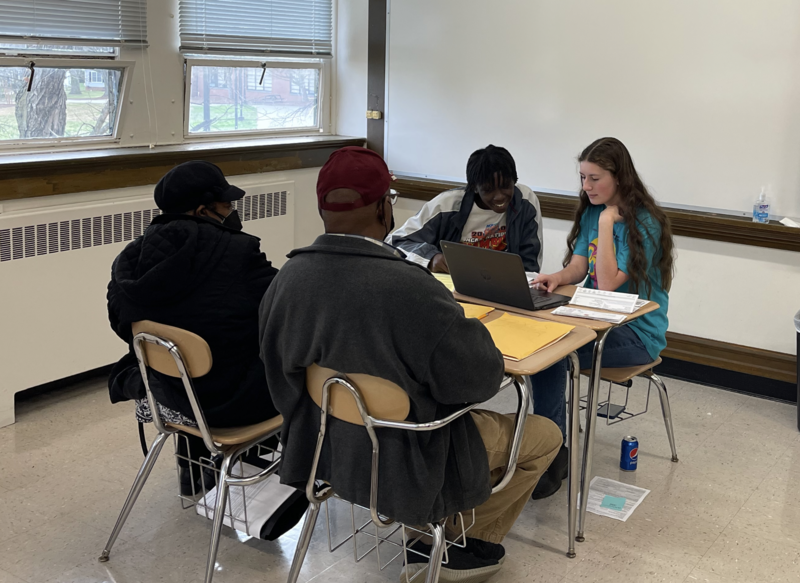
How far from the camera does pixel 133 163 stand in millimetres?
3629

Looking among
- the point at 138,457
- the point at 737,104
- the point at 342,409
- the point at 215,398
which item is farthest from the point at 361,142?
the point at 342,409

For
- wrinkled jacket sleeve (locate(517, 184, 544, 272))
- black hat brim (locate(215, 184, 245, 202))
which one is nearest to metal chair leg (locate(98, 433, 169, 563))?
black hat brim (locate(215, 184, 245, 202))

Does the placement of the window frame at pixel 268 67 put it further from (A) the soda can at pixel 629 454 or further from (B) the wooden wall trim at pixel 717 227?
(A) the soda can at pixel 629 454

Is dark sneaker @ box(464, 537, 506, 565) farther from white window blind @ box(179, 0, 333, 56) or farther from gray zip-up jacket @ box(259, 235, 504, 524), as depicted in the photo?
white window blind @ box(179, 0, 333, 56)

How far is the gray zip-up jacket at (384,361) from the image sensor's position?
1.67 meters

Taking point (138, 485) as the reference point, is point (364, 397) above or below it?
above

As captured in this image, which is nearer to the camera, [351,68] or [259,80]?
[259,80]

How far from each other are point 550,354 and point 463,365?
0.45 metres

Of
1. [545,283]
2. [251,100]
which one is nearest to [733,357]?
[545,283]

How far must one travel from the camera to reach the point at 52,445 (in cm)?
308

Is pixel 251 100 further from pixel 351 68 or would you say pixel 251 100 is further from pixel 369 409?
pixel 369 409

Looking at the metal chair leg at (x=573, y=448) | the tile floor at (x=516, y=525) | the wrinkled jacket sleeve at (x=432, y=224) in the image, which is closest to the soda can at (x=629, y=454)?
the tile floor at (x=516, y=525)

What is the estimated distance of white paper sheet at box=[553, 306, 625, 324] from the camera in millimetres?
2396

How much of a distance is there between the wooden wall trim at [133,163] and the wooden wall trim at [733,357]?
2249 mm
